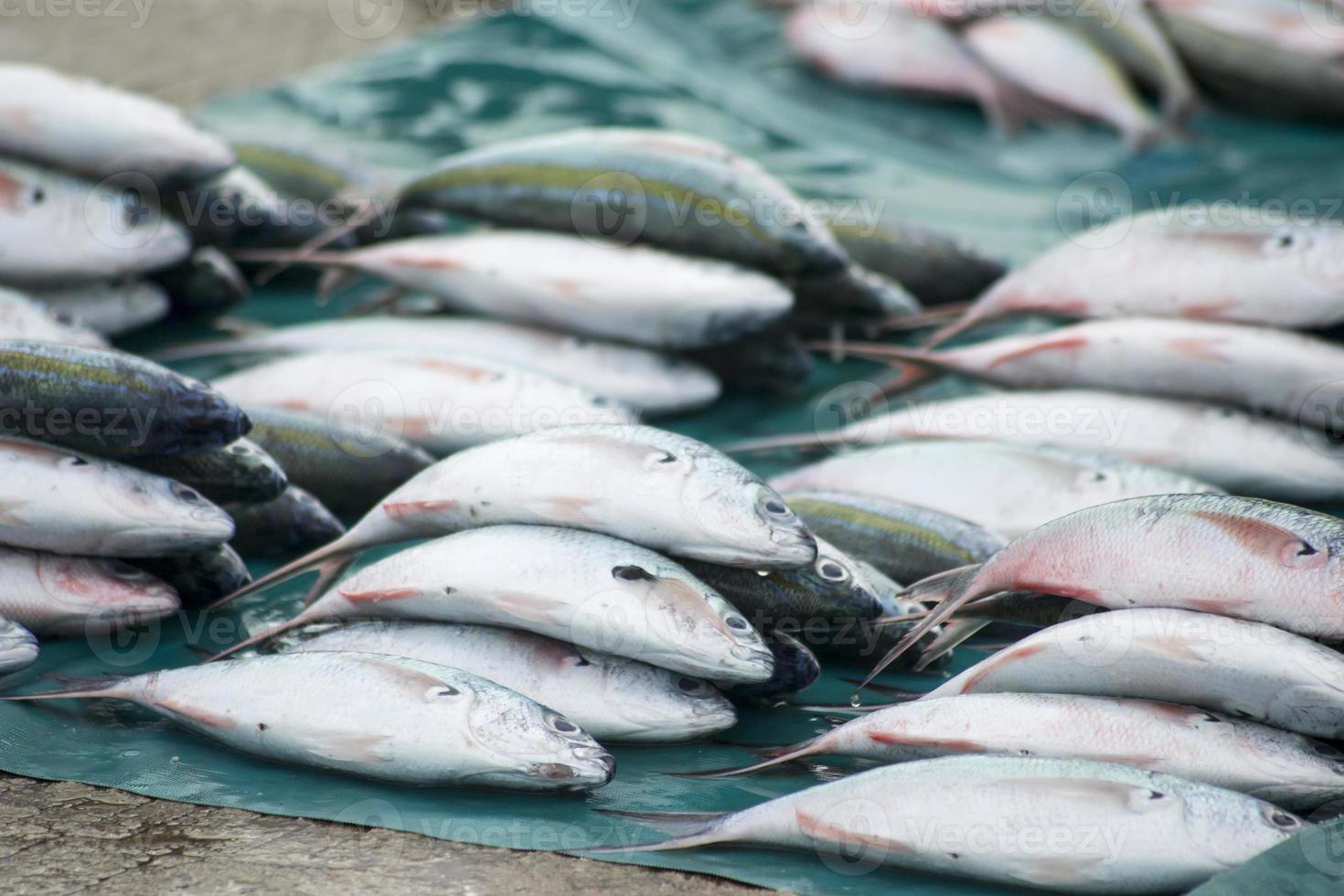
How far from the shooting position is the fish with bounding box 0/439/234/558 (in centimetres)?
294

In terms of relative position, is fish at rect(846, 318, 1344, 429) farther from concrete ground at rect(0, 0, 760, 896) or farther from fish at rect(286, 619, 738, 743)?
concrete ground at rect(0, 0, 760, 896)

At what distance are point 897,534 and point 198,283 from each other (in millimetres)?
2726

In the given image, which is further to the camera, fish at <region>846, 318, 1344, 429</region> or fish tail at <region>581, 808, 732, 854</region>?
fish at <region>846, 318, 1344, 429</region>

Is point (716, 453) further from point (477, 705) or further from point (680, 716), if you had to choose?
point (477, 705)

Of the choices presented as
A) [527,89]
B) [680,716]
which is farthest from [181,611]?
[527,89]

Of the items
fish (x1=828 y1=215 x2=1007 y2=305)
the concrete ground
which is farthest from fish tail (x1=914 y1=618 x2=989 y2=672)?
fish (x1=828 y1=215 x2=1007 y2=305)

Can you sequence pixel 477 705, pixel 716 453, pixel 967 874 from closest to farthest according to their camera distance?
pixel 967 874 < pixel 477 705 < pixel 716 453

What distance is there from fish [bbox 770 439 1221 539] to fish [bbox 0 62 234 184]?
225 cm

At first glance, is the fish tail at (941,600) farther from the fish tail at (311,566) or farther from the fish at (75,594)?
the fish at (75,594)

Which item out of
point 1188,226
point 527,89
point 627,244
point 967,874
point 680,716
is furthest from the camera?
point 527,89

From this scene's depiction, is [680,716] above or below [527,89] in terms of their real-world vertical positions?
below

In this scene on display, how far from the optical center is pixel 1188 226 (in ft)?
12.8

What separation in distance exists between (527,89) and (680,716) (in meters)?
4.34

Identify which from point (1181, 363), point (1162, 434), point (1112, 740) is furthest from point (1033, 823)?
point (1181, 363)
